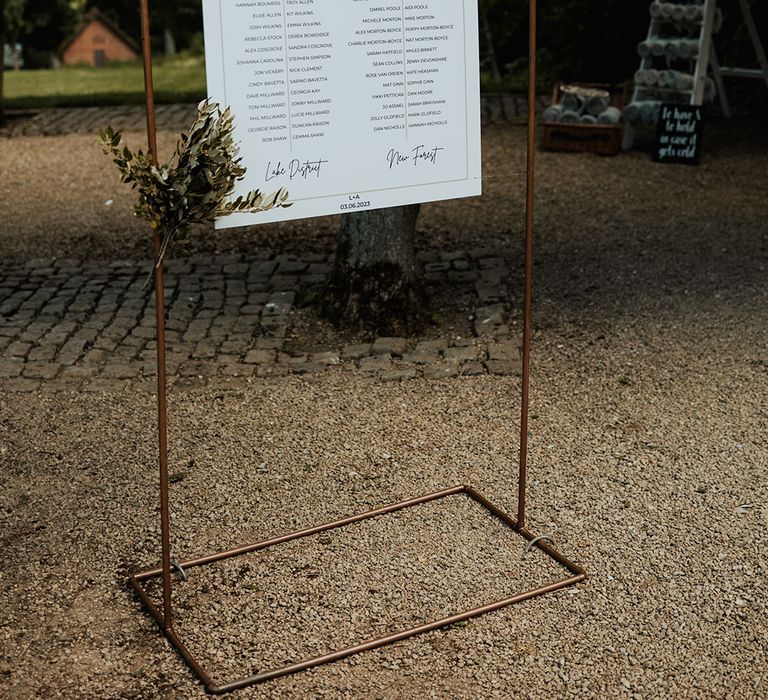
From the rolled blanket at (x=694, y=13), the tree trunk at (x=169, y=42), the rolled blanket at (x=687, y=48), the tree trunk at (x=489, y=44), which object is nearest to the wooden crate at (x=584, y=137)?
the rolled blanket at (x=687, y=48)

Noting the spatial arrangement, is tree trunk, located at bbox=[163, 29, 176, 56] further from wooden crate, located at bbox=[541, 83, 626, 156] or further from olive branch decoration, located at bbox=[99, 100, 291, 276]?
olive branch decoration, located at bbox=[99, 100, 291, 276]

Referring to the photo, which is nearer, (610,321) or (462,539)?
(462,539)

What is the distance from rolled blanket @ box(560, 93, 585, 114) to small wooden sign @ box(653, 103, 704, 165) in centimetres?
76

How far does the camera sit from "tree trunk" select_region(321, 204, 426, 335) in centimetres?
594

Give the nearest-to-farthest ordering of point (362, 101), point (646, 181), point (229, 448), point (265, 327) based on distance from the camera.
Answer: point (362, 101) < point (229, 448) < point (265, 327) < point (646, 181)

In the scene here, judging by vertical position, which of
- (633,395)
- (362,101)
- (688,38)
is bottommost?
(633,395)

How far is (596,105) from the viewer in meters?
9.65

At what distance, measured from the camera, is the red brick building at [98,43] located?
41.2 meters

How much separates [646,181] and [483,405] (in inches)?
173

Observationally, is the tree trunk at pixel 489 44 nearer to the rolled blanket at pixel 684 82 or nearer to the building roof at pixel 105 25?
the rolled blanket at pixel 684 82

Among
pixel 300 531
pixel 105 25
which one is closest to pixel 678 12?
pixel 300 531

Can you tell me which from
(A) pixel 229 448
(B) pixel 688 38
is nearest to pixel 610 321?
(A) pixel 229 448

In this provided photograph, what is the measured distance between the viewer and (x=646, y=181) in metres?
8.91

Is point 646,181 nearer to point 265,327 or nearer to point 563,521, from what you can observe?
point 265,327
